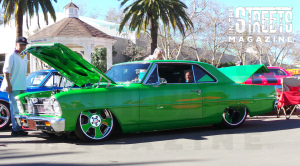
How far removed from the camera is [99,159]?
16.3 ft

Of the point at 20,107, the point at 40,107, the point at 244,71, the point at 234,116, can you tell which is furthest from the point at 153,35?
the point at 40,107

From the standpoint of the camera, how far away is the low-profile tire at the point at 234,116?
7.77m

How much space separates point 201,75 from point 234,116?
131 centimetres

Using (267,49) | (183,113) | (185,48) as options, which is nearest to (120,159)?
(183,113)

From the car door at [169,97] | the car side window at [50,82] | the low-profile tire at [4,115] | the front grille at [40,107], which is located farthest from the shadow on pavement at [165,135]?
the car side window at [50,82]

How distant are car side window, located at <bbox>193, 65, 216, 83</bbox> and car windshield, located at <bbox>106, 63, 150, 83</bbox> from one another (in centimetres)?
109

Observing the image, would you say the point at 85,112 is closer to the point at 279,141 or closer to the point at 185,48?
the point at 279,141

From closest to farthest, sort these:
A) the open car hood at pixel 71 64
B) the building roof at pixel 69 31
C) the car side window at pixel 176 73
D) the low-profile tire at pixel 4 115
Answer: the open car hood at pixel 71 64
the car side window at pixel 176 73
the low-profile tire at pixel 4 115
the building roof at pixel 69 31

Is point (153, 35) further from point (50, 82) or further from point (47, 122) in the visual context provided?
point (47, 122)

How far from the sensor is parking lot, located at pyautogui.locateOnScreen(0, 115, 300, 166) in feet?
16.0

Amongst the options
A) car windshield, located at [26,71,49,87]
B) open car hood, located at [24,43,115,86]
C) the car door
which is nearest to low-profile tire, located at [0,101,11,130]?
car windshield, located at [26,71,49,87]

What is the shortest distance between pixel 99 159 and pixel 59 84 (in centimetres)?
498

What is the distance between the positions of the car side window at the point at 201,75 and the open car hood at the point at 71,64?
1815mm

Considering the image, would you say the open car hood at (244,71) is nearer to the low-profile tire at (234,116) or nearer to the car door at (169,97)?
the low-profile tire at (234,116)
